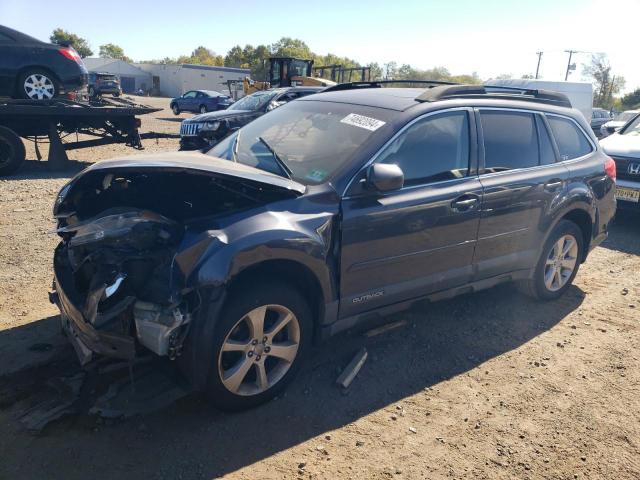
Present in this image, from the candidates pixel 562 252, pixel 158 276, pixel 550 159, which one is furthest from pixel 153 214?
pixel 562 252

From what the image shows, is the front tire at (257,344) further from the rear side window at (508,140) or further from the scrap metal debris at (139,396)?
the rear side window at (508,140)

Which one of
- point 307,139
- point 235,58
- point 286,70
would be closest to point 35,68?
point 307,139

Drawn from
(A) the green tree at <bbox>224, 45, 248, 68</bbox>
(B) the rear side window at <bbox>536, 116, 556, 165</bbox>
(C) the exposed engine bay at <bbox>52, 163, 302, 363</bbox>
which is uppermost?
(A) the green tree at <bbox>224, 45, 248, 68</bbox>

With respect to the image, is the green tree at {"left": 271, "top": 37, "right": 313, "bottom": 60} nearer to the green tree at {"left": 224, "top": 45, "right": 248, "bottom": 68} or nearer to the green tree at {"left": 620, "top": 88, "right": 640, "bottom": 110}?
the green tree at {"left": 224, "top": 45, "right": 248, "bottom": 68}

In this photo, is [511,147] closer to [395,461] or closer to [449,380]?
[449,380]

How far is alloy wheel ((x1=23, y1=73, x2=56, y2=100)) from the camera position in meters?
9.81

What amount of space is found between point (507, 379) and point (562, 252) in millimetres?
1828

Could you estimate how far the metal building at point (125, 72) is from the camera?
6950 cm

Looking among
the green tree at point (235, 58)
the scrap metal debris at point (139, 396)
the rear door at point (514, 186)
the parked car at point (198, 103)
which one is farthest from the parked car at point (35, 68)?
the green tree at point (235, 58)

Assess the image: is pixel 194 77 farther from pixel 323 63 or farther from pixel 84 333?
pixel 84 333

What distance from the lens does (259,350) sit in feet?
9.87

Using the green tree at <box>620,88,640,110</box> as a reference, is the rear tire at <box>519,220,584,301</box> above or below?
below

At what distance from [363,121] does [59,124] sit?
8.66 metres

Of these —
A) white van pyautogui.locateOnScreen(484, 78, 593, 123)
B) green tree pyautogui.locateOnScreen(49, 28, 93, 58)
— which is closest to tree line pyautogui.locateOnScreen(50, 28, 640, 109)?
green tree pyautogui.locateOnScreen(49, 28, 93, 58)
